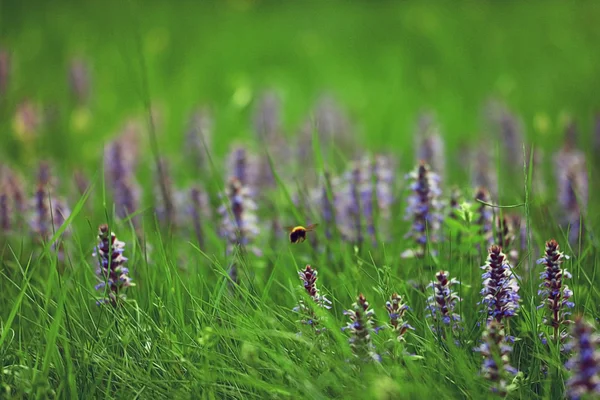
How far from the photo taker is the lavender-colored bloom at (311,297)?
7.21 feet

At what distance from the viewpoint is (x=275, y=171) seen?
12.2 feet

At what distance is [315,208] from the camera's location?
159 inches

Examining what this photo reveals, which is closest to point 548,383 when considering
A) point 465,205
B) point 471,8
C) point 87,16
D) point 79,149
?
point 465,205

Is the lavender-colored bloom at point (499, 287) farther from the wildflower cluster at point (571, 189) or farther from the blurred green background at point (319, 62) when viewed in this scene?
the blurred green background at point (319, 62)

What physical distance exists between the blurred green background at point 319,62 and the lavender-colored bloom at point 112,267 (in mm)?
3478

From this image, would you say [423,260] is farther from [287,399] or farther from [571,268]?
[287,399]

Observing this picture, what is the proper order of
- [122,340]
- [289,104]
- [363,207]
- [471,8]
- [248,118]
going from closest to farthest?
[122,340]
[363,207]
[248,118]
[289,104]
[471,8]

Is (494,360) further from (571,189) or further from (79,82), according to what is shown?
(79,82)

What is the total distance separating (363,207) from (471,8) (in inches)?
300

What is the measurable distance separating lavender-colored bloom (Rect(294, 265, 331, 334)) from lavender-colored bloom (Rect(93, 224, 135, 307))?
589mm

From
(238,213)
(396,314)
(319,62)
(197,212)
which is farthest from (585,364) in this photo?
(319,62)

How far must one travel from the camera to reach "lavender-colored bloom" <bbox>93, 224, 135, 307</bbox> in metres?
2.46

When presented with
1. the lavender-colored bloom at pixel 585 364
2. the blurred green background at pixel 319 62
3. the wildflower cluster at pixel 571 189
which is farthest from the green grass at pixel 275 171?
the lavender-colored bloom at pixel 585 364

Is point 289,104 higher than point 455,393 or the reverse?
higher
